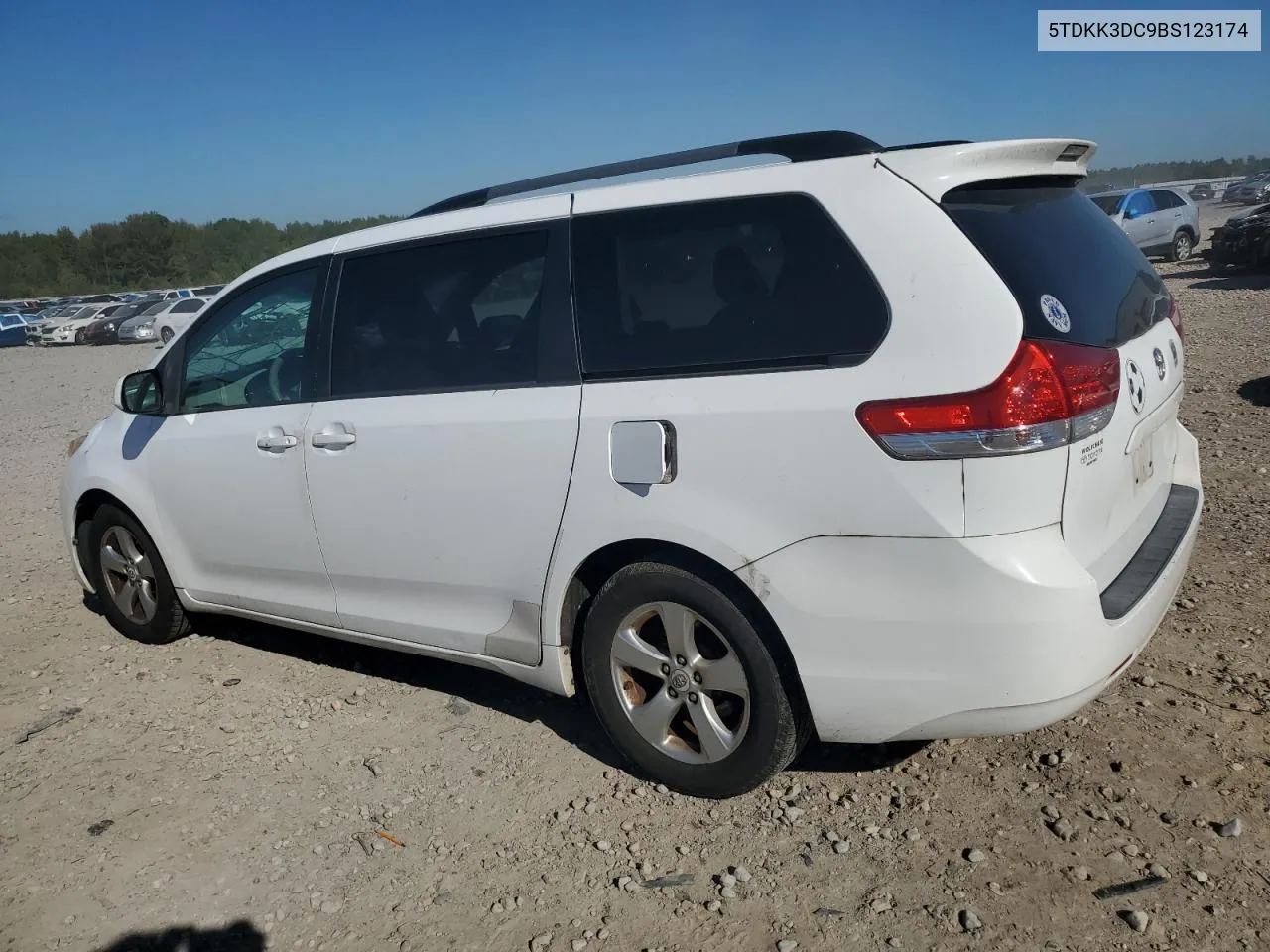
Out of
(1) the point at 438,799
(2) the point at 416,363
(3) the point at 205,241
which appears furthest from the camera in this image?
(3) the point at 205,241

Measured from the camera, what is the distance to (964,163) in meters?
2.70

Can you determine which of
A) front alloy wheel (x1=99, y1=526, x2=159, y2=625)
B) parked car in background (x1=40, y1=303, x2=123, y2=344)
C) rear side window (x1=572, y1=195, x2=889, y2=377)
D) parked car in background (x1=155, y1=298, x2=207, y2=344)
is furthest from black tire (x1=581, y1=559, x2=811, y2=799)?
parked car in background (x1=40, y1=303, x2=123, y2=344)

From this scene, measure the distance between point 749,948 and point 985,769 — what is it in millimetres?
1070

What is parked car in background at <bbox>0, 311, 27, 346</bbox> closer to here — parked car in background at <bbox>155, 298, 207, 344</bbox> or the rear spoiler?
parked car in background at <bbox>155, 298, 207, 344</bbox>

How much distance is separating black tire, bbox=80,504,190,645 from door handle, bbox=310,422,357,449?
1.42 meters

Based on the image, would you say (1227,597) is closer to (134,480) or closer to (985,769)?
(985,769)

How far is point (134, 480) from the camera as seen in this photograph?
458 cm

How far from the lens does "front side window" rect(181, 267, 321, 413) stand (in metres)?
4.00

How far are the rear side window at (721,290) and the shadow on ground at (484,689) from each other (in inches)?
54.8

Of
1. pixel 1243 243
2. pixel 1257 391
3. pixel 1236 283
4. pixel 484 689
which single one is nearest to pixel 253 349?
pixel 484 689

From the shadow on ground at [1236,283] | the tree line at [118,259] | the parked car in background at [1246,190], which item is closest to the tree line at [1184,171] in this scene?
the tree line at [118,259]

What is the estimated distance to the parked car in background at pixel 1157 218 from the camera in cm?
2092

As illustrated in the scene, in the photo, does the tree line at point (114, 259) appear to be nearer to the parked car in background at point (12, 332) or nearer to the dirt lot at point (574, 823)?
the parked car in background at point (12, 332)

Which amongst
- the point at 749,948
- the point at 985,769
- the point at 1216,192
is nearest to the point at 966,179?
the point at 985,769
